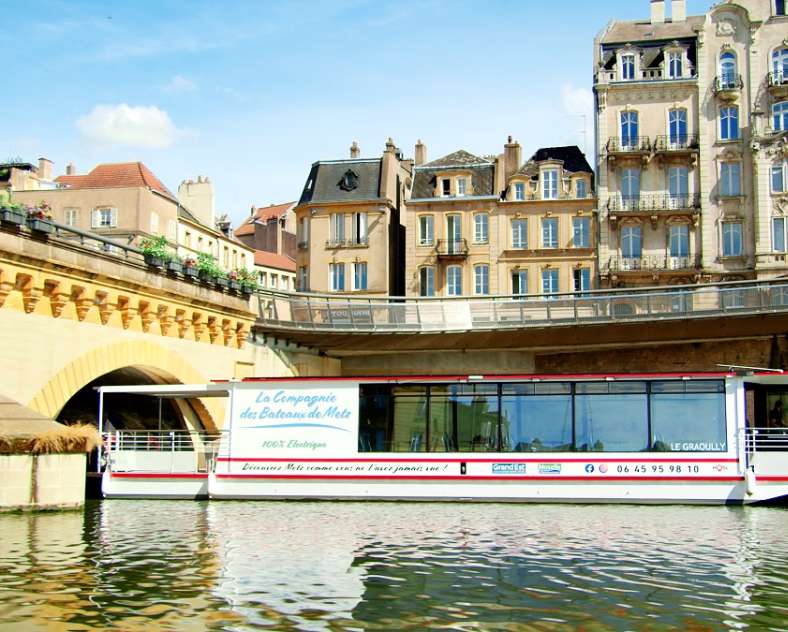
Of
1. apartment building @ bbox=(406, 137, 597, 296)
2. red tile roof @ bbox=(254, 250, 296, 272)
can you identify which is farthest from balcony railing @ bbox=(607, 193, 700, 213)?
red tile roof @ bbox=(254, 250, 296, 272)

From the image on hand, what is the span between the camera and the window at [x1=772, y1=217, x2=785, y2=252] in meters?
62.5

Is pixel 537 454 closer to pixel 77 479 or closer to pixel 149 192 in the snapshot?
pixel 77 479

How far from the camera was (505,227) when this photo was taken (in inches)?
2675

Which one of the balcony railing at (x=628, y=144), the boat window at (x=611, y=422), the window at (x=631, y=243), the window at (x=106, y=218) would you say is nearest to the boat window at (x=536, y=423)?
the boat window at (x=611, y=422)

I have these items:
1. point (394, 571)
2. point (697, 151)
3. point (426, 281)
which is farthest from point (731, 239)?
point (394, 571)

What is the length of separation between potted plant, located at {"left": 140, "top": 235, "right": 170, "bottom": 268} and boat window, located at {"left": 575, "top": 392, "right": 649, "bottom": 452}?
13207 millimetres

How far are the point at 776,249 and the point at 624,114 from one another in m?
11.7

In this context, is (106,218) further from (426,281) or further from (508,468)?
(508,468)

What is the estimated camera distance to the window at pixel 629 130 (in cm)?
6544

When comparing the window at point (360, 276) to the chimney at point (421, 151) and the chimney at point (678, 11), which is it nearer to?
the chimney at point (421, 151)

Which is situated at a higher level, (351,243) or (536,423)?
(351,243)

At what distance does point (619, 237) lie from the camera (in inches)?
2569

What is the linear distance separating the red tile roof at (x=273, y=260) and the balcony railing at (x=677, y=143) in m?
39.9

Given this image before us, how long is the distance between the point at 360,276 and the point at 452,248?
6.11 metres
